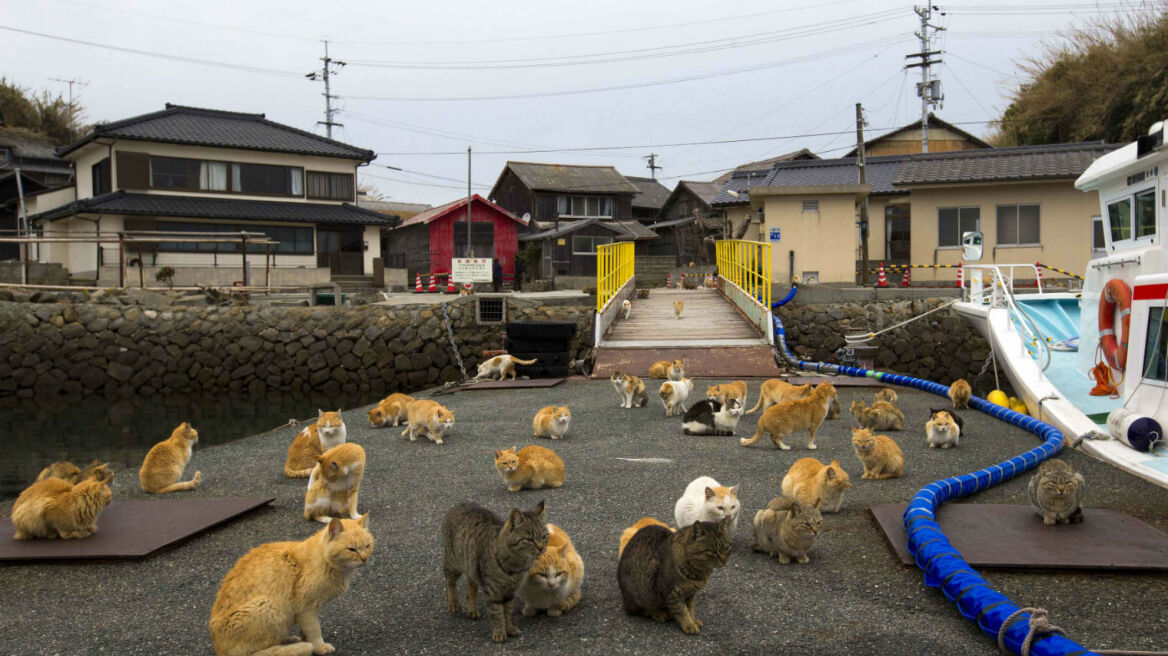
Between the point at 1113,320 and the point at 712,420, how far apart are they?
4.49 m

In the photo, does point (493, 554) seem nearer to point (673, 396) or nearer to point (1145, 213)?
point (673, 396)

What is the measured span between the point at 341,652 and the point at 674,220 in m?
45.1

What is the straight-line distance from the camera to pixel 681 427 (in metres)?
8.38

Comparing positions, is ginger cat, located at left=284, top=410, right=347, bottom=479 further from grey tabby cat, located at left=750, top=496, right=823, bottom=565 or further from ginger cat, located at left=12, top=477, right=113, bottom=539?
grey tabby cat, located at left=750, top=496, right=823, bottom=565

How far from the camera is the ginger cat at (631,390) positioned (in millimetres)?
9648

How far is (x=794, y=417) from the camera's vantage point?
712cm

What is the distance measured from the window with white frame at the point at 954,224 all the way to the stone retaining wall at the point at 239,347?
11.4 meters

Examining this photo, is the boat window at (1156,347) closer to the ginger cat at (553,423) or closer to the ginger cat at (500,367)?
the ginger cat at (553,423)

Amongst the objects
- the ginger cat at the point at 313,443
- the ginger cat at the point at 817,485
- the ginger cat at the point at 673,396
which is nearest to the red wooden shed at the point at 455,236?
the ginger cat at the point at 673,396

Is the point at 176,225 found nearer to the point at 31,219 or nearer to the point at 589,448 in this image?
the point at 31,219

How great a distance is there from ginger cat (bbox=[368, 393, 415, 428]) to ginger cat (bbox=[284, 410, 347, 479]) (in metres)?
2.25

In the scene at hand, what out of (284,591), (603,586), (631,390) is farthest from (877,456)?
(284,591)

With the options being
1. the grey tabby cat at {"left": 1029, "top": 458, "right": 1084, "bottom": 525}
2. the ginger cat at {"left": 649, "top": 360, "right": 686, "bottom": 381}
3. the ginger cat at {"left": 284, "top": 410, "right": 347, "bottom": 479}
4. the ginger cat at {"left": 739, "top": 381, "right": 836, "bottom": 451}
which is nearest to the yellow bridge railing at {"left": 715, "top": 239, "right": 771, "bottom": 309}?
the ginger cat at {"left": 649, "top": 360, "right": 686, "bottom": 381}

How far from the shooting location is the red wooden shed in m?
39.8
